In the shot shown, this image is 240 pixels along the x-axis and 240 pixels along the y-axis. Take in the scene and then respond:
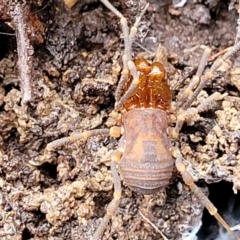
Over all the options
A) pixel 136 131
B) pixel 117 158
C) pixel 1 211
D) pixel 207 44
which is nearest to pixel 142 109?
pixel 136 131

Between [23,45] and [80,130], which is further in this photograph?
[80,130]

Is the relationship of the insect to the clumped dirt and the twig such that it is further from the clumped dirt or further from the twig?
the twig

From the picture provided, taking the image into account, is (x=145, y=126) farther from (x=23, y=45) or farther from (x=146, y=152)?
(x=23, y=45)

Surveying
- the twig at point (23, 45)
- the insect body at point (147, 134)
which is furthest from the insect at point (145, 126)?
the twig at point (23, 45)

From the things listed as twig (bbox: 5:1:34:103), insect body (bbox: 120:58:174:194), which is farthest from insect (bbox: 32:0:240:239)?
twig (bbox: 5:1:34:103)

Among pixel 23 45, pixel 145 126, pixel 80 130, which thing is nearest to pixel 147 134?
pixel 145 126

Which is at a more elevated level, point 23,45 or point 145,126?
point 23,45
